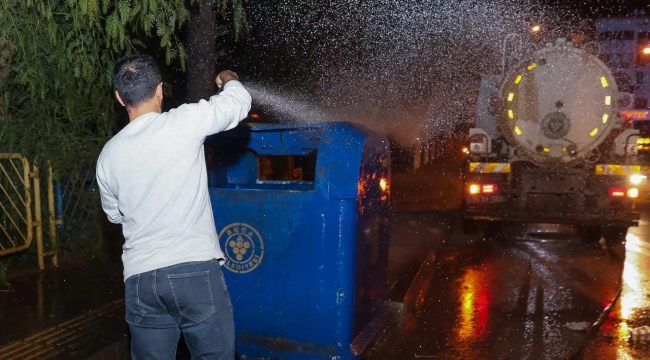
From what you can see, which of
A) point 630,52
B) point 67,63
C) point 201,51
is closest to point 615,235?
point 201,51

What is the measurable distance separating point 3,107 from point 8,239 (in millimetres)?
1376

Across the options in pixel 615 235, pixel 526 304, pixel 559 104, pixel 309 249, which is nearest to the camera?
pixel 309 249

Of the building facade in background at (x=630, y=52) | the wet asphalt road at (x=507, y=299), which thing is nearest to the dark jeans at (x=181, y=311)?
the wet asphalt road at (x=507, y=299)

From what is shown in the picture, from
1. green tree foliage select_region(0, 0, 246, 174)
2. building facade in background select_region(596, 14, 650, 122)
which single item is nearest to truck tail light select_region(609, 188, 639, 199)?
building facade in background select_region(596, 14, 650, 122)

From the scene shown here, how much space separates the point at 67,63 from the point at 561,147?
6152 mm

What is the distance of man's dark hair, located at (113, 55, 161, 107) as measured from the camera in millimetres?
2383

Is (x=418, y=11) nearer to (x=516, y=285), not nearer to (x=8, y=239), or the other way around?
(x=516, y=285)

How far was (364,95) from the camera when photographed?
66.6 ft

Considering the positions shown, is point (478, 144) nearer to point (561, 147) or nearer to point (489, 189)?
point (489, 189)

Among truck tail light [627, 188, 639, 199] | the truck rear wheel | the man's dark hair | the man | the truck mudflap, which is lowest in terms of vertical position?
the truck rear wheel

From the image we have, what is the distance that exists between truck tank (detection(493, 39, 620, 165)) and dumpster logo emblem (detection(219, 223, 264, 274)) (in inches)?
212

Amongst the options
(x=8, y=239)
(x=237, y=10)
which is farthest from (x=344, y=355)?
(x=8, y=239)

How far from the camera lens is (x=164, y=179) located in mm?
2324

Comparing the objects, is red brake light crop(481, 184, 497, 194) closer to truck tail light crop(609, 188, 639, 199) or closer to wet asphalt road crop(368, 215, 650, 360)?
wet asphalt road crop(368, 215, 650, 360)
